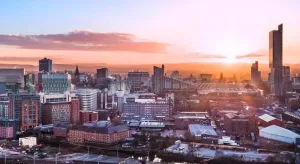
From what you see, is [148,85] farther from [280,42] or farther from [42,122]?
[42,122]

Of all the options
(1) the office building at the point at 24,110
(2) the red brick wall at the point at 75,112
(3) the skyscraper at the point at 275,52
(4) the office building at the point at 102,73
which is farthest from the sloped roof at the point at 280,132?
(4) the office building at the point at 102,73

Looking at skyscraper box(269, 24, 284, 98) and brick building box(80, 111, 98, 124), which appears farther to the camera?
skyscraper box(269, 24, 284, 98)

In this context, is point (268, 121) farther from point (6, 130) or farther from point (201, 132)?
point (6, 130)

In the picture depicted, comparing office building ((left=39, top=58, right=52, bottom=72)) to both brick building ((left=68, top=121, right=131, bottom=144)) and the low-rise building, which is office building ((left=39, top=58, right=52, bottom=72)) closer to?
brick building ((left=68, top=121, right=131, bottom=144))

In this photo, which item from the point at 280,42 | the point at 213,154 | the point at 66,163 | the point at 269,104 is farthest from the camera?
the point at 280,42

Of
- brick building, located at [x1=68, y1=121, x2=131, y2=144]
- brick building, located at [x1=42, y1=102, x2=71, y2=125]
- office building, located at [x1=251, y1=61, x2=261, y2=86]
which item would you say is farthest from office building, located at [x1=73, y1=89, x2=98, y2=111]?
office building, located at [x1=251, y1=61, x2=261, y2=86]

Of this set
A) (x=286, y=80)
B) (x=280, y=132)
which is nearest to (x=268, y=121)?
(x=280, y=132)

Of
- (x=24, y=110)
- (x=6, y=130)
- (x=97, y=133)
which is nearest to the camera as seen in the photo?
(x=97, y=133)

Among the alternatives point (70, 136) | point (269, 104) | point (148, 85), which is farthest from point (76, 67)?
point (70, 136)
